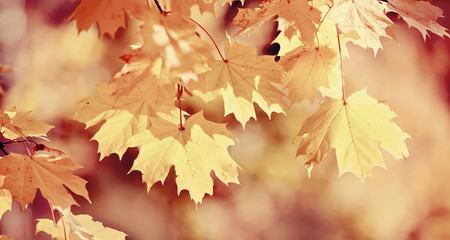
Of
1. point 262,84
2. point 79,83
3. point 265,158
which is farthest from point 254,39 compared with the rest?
point 262,84

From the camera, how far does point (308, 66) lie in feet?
3.93

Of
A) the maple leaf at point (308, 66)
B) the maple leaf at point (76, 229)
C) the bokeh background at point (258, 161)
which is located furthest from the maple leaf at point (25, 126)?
the bokeh background at point (258, 161)

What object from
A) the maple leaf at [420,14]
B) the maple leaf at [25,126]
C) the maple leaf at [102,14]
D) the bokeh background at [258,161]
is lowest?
the bokeh background at [258,161]

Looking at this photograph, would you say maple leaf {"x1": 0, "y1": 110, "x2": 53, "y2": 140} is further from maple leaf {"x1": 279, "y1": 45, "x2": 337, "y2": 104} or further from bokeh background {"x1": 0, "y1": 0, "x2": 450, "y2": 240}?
bokeh background {"x1": 0, "y1": 0, "x2": 450, "y2": 240}

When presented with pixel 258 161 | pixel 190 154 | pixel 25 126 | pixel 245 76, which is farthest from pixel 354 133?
pixel 258 161

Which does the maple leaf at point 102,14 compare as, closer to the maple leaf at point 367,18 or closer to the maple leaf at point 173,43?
the maple leaf at point 173,43

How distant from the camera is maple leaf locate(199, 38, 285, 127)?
1090mm

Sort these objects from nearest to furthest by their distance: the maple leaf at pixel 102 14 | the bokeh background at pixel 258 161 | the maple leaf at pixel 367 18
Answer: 1. the maple leaf at pixel 102 14
2. the maple leaf at pixel 367 18
3. the bokeh background at pixel 258 161

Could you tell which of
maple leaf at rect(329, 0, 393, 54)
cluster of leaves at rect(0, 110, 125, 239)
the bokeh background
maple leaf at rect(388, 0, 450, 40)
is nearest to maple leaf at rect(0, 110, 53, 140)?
cluster of leaves at rect(0, 110, 125, 239)

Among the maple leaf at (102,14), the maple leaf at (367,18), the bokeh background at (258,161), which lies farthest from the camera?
the bokeh background at (258,161)

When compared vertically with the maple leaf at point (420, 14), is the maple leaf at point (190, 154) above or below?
below

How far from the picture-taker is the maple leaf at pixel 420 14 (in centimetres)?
107

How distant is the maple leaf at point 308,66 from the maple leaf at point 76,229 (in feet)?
2.28

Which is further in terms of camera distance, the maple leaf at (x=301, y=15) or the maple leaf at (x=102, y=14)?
the maple leaf at (x=301, y=15)
